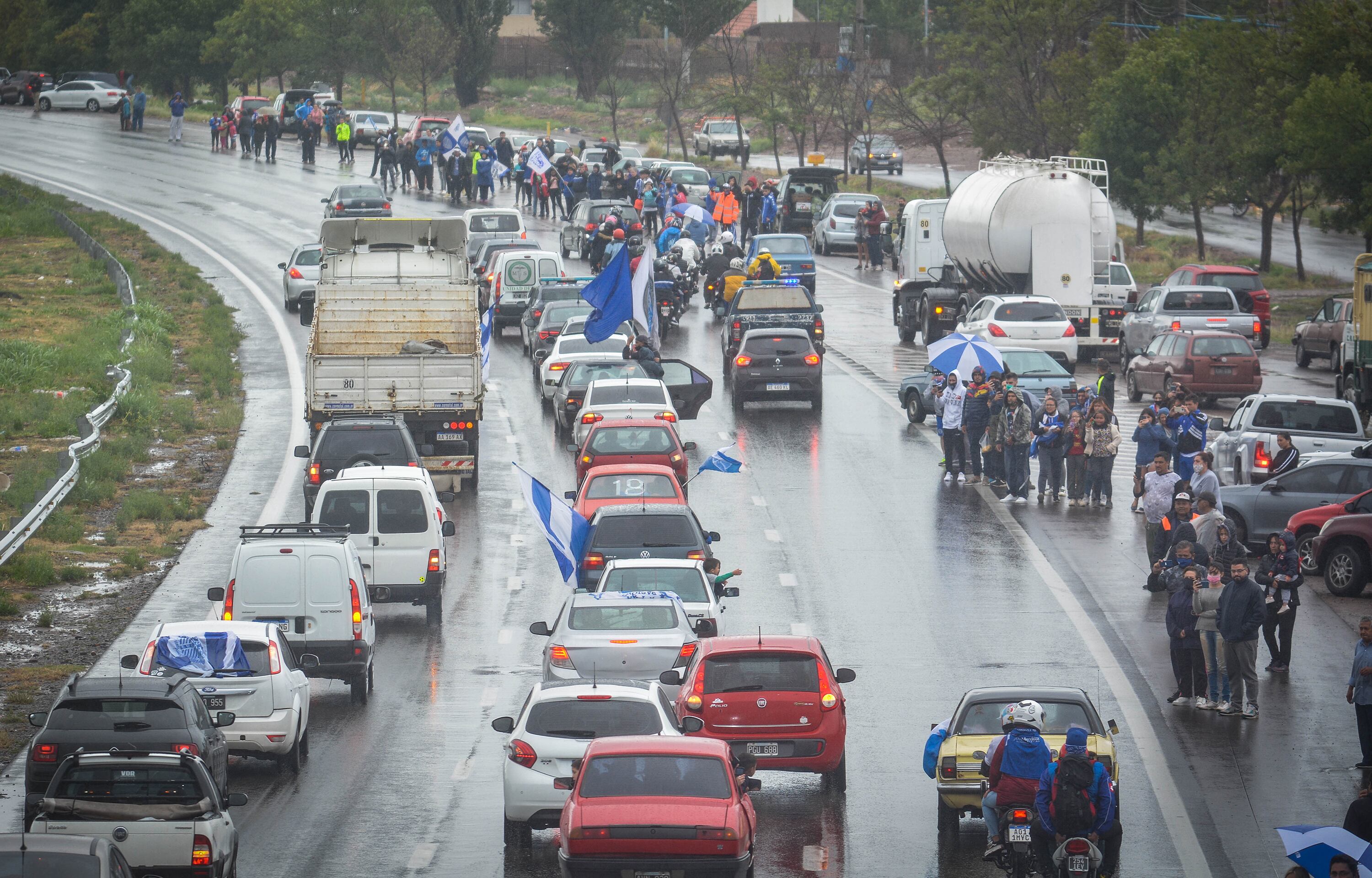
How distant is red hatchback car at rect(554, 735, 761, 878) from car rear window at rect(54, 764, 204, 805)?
2.55m

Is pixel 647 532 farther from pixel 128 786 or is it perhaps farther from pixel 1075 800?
pixel 1075 800

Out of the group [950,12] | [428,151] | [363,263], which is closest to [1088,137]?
[428,151]

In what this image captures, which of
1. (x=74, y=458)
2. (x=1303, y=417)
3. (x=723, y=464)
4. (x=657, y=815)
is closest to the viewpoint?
(x=657, y=815)

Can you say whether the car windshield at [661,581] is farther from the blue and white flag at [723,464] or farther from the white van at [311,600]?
the blue and white flag at [723,464]

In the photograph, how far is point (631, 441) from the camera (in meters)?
27.5

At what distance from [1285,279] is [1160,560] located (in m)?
37.9

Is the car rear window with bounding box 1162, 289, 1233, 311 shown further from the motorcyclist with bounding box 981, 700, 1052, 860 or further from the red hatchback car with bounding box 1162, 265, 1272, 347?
the motorcyclist with bounding box 981, 700, 1052, 860

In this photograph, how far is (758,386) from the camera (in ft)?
117

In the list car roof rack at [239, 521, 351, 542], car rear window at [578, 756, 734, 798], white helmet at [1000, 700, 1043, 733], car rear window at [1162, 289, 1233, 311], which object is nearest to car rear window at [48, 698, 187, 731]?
car rear window at [578, 756, 734, 798]

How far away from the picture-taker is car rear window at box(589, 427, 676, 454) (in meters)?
27.4

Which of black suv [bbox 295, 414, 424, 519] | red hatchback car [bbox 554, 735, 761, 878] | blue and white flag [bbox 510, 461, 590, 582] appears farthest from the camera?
black suv [bbox 295, 414, 424, 519]

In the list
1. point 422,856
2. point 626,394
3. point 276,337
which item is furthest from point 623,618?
point 276,337

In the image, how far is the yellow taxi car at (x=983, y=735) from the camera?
14.4m

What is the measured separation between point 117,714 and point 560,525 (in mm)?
8892
